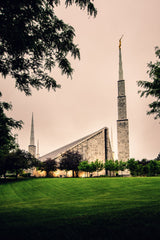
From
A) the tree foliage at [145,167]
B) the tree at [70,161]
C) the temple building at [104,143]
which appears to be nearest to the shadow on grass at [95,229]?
the tree foliage at [145,167]

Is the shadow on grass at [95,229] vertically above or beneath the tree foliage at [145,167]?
above

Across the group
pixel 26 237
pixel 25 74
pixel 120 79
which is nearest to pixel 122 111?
pixel 120 79

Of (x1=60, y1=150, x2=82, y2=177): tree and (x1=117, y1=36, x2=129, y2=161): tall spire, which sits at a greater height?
(x1=117, y1=36, x2=129, y2=161): tall spire

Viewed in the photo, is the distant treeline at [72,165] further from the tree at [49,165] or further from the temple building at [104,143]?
the temple building at [104,143]

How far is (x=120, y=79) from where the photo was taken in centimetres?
4453

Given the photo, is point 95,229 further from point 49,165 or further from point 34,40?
point 49,165

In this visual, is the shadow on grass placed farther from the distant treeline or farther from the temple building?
the temple building

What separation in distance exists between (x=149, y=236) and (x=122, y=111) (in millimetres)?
38521

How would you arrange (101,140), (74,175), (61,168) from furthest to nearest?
(101,140) → (74,175) → (61,168)

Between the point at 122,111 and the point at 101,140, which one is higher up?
the point at 122,111

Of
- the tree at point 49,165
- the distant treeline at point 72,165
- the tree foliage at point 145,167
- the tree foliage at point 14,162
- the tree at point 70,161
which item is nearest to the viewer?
the tree foliage at point 145,167

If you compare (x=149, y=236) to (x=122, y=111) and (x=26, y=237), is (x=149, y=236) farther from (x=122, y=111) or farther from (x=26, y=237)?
(x=122, y=111)

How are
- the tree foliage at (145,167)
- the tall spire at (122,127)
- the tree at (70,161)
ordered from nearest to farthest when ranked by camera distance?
the tree foliage at (145,167)
the tree at (70,161)
the tall spire at (122,127)

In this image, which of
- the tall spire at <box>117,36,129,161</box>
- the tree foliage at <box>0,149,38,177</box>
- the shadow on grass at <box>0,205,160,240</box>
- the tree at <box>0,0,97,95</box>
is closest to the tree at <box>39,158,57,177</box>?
the tree foliage at <box>0,149,38,177</box>
